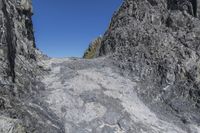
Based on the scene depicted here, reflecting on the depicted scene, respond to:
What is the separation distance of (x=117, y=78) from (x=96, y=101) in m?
6.17

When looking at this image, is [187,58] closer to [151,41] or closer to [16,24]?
[151,41]

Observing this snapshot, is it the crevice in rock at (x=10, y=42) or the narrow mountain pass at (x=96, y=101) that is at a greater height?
the crevice in rock at (x=10, y=42)

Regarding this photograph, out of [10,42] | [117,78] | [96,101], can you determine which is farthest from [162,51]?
[10,42]

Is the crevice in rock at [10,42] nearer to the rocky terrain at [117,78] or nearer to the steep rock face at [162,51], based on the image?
the rocky terrain at [117,78]

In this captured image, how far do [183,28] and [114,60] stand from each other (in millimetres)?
9624

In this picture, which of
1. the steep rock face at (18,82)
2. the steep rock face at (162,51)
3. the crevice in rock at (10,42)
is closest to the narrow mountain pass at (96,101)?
the steep rock face at (18,82)

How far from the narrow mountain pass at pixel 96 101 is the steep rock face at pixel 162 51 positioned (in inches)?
84.1

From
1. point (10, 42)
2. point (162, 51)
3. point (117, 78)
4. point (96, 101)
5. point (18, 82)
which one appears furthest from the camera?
point (162, 51)

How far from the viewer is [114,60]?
43.8 m

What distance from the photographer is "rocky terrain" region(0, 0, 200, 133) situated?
30.1 m

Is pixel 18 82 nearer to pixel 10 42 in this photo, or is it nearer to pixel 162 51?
pixel 10 42

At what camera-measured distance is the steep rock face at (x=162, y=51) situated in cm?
3816

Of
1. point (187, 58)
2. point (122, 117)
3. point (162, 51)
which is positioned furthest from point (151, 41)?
point (122, 117)

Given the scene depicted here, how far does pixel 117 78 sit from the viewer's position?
1550 inches
